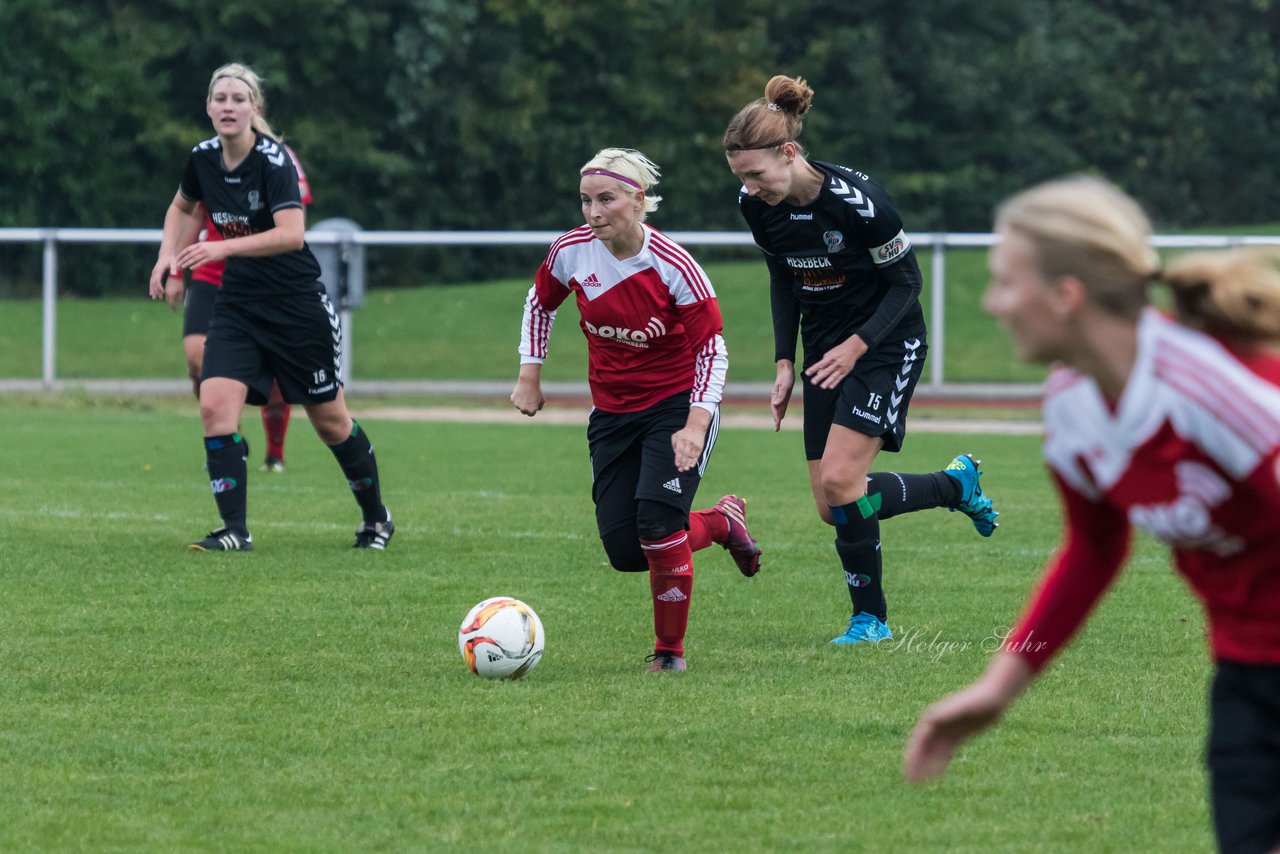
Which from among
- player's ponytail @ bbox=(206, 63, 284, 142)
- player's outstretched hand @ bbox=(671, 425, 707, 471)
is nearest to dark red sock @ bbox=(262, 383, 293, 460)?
player's ponytail @ bbox=(206, 63, 284, 142)

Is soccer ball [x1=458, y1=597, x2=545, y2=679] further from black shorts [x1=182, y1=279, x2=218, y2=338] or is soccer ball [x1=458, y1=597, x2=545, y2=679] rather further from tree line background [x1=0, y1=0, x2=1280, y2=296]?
tree line background [x1=0, y1=0, x2=1280, y2=296]

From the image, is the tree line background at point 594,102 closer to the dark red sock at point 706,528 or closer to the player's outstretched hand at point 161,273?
the player's outstretched hand at point 161,273

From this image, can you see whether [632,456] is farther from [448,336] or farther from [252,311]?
[448,336]

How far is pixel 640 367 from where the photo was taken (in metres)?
5.96

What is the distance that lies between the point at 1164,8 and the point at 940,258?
24.0 meters

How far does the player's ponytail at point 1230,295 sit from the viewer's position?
2463mm

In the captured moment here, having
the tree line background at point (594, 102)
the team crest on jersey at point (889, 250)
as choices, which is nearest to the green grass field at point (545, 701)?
the team crest on jersey at point (889, 250)

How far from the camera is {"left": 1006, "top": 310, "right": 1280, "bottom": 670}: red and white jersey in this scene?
244 cm

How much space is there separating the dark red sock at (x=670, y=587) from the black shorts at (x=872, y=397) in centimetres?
88

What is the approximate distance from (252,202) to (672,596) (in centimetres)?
353

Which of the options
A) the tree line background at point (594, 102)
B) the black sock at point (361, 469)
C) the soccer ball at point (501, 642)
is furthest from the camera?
the tree line background at point (594, 102)

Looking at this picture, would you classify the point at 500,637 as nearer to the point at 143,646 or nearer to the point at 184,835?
the point at 143,646

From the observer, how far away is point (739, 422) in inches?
693

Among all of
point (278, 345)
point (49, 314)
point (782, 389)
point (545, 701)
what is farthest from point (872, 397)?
point (49, 314)
